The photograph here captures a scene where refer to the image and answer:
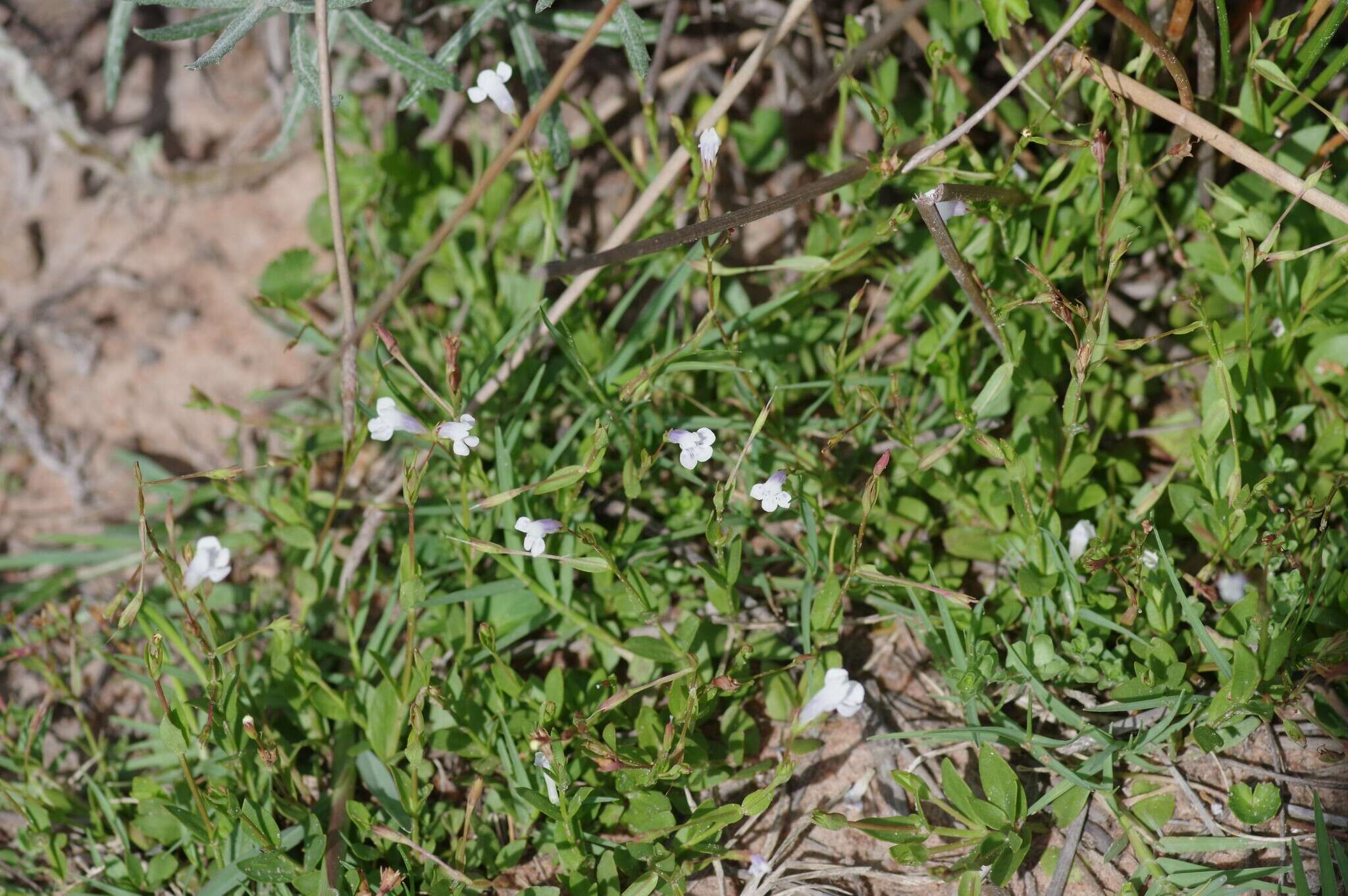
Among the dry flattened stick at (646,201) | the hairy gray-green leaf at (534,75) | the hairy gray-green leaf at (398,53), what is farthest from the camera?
the hairy gray-green leaf at (534,75)

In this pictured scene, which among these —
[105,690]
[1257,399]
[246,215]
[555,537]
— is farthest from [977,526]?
[246,215]

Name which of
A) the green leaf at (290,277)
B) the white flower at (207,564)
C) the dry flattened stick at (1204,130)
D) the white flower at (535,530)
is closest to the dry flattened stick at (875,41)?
the dry flattened stick at (1204,130)

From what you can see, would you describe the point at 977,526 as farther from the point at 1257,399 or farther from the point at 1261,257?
the point at 1261,257

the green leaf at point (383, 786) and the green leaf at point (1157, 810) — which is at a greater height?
the green leaf at point (1157, 810)

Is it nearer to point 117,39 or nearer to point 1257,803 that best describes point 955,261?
point 1257,803

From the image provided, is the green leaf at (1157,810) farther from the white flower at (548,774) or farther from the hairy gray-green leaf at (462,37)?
the hairy gray-green leaf at (462,37)

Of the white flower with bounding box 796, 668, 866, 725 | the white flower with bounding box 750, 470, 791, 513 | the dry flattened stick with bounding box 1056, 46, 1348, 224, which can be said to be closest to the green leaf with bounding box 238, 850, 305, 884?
the white flower with bounding box 796, 668, 866, 725
